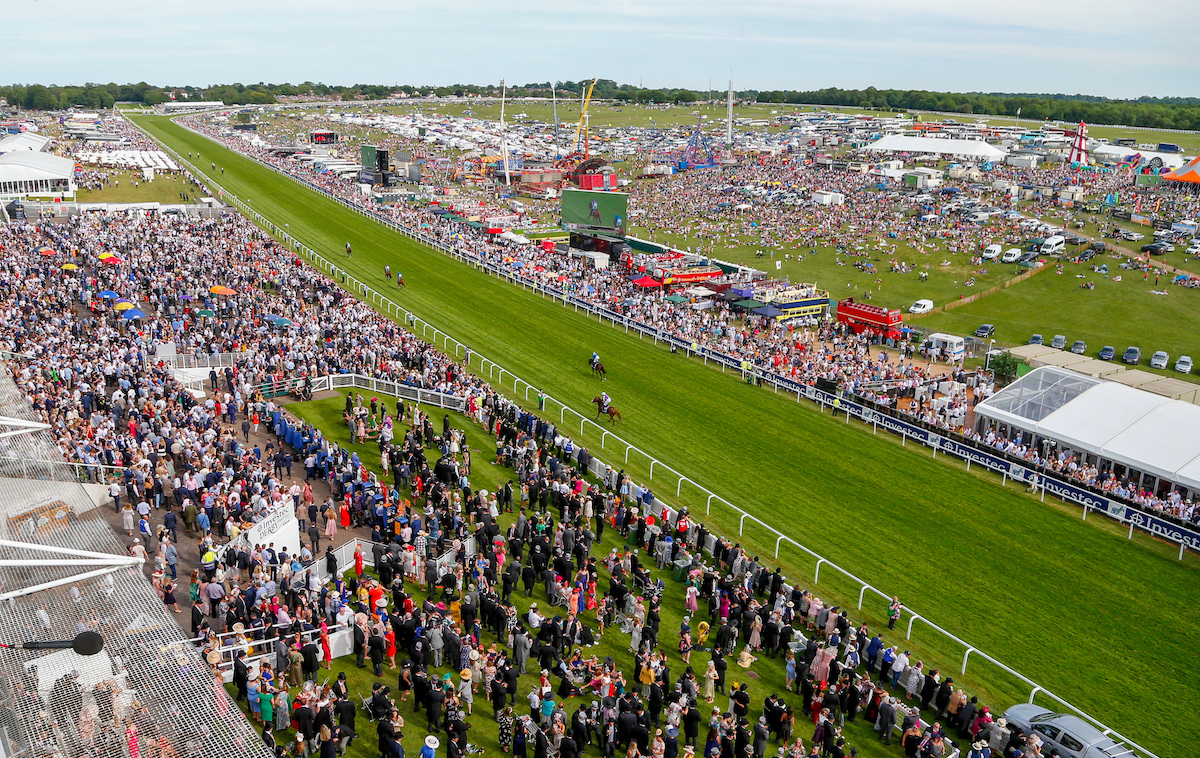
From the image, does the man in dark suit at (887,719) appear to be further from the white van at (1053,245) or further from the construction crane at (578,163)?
the construction crane at (578,163)

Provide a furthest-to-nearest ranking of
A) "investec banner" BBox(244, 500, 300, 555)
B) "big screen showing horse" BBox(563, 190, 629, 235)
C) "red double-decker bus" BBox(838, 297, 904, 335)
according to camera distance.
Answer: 1. "big screen showing horse" BBox(563, 190, 629, 235)
2. "red double-decker bus" BBox(838, 297, 904, 335)
3. "investec banner" BBox(244, 500, 300, 555)

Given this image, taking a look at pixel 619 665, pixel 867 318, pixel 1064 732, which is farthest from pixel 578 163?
pixel 1064 732

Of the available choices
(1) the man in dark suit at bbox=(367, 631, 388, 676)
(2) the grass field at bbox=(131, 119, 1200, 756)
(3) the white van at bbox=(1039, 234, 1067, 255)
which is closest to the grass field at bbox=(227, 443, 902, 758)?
(1) the man in dark suit at bbox=(367, 631, 388, 676)

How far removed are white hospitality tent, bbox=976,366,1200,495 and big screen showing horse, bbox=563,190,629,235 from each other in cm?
3159

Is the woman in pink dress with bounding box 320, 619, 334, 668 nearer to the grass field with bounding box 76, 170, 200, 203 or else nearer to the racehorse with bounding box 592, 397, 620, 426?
the racehorse with bounding box 592, 397, 620, 426

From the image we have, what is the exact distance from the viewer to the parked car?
43.1 feet

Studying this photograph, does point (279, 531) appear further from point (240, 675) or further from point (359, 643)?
point (240, 675)

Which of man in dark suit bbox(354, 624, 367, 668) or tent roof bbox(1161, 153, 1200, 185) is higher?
tent roof bbox(1161, 153, 1200, 185)

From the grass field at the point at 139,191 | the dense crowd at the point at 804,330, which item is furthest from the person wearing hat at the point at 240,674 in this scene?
the grass field at the point at 139,191

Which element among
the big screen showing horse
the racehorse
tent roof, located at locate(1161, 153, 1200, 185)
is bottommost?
the racehorse

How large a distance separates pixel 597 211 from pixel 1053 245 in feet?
108

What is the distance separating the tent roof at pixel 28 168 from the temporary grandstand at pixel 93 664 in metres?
58.1

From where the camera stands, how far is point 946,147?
10769 cm

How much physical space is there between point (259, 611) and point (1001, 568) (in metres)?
16.4
